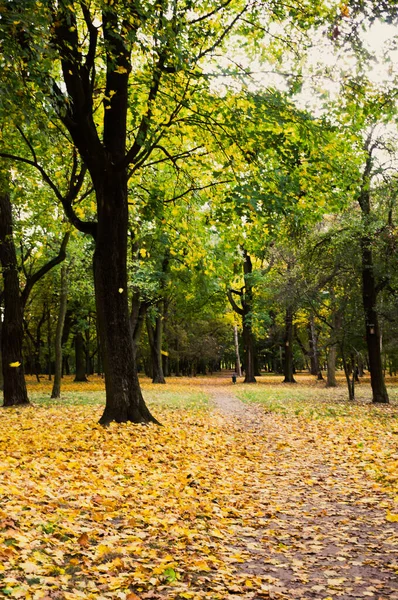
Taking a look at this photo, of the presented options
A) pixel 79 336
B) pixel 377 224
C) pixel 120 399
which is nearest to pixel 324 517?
pixel 120 399

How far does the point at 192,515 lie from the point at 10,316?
A: 13243 mm

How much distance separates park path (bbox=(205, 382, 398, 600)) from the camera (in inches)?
171

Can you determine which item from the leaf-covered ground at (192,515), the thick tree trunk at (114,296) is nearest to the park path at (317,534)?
the leaf-covered ground at (192,515)

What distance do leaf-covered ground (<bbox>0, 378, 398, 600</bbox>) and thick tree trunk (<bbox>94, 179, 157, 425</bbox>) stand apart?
0.85 meters

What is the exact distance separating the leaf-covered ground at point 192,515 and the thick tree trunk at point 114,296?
853 millimetres

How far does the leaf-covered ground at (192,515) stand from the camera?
164 inches

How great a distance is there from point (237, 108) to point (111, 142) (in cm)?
281

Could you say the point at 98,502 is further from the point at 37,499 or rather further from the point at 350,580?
the point at 350,580

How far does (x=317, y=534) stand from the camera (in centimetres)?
574

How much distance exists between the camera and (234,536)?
5.63m

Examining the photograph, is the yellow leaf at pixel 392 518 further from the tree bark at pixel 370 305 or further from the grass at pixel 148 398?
the tree bark at pixel 370 305

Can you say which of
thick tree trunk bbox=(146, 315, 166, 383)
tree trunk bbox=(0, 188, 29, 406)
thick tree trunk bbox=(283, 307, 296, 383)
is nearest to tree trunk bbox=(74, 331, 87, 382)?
thick tree trunk bbox=(146, 315, 166, 383)

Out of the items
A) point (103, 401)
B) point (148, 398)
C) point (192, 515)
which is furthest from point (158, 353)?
point (192, 515)

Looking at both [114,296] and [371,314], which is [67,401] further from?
[371,314]
